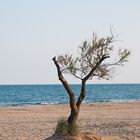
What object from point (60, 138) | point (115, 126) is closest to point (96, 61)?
point (60, 138)

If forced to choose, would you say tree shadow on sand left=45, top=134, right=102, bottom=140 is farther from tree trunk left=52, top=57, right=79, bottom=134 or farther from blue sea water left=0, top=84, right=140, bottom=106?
blue sea water left=0, top=84, right=140, bottom=106

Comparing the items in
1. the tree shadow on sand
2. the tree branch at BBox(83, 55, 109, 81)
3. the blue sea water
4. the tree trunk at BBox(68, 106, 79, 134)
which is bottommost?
the blue sea water

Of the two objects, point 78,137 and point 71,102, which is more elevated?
point 71,102

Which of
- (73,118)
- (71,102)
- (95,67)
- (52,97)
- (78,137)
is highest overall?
(95,67)

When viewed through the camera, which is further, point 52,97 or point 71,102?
point 52,97

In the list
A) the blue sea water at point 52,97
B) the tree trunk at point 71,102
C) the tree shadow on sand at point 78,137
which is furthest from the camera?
the blue sea water at point 52,97

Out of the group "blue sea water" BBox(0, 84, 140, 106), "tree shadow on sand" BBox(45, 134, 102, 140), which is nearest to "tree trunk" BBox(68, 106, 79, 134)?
"tree shadow on sand" BBox(45, 134, 102, 140)

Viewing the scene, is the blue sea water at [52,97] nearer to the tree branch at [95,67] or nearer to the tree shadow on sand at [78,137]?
the tree shadow on sand at [78,137]

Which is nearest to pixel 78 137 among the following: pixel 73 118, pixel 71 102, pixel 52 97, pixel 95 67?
pixel 73 118

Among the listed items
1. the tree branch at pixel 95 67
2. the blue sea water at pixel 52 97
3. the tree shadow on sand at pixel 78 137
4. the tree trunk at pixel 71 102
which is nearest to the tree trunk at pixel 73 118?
the tree trunk at pixel 71 102

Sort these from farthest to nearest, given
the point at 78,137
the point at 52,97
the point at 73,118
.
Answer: the point at 52,97 → the point at 73,118 → the point at 78,137

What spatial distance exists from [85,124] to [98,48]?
10401mm

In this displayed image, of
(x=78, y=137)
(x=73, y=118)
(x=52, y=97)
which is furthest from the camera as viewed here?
(x=52, y=97)

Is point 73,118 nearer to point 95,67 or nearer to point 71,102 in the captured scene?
point 71,102
